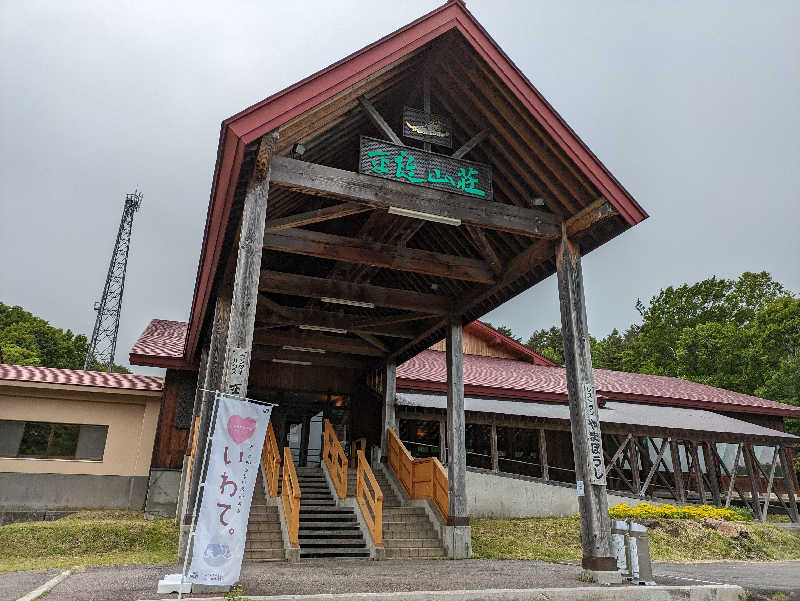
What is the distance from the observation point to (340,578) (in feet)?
22.6

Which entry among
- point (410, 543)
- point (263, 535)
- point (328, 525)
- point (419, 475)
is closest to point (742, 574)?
point (410, 543)

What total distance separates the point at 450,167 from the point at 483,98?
1084 millimetres

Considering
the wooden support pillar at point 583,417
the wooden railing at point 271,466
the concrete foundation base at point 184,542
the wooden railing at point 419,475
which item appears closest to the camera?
the wooden support pillar at point 583,417

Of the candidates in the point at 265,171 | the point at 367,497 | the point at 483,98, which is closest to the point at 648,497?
the point at 367,497

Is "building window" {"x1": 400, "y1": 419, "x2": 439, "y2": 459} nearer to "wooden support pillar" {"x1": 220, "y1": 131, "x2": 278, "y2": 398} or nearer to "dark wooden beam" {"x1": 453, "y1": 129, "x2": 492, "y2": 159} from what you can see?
"dark wooden beam" {"x1": 453, "y1": 129, "x2": 492, "y2": 159}

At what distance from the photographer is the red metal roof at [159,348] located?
14.8 metres

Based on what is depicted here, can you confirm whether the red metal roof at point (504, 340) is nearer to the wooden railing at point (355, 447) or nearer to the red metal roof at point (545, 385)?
the red metal roof at point (545, 385)

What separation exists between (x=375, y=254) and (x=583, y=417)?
3.94m

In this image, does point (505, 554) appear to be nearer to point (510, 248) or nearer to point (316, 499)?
point (316, 499)

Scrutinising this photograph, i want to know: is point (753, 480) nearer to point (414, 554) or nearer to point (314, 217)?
point (414, 554)

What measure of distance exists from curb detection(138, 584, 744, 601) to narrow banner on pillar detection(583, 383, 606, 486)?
132 centimetres

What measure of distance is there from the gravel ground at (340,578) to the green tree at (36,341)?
47.1 m

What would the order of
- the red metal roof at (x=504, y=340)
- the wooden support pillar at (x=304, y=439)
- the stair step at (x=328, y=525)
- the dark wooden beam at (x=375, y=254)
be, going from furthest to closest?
the red metal roof at (x=504, y=340) → the wooden support pillar at (x=304, y=439) → the stair step at (x=328, y=525) → the dark wooden beam at (x=375, y=254)

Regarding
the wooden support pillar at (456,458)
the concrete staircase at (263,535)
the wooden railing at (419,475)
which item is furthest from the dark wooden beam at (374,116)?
the wooden railing at (419,475)
